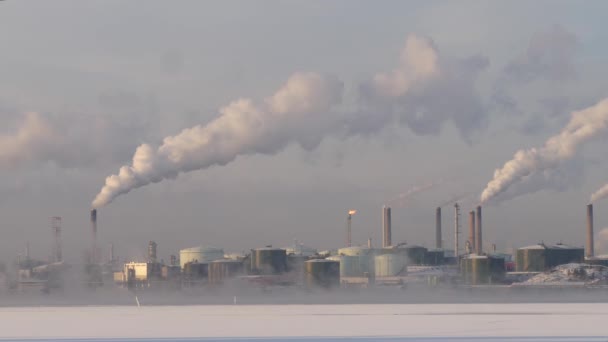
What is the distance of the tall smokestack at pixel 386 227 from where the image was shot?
18512 cm

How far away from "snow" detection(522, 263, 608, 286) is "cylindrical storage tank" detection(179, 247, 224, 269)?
195 feet

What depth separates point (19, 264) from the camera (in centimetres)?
13188

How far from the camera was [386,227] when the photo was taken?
186 meters

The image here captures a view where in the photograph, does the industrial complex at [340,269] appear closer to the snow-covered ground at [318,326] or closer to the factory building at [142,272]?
the factory building at [142,272]

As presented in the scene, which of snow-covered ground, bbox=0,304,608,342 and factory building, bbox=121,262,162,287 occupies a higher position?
snow-covered ground, bbox=0,304,608,342

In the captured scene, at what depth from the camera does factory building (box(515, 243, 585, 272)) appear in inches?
6545

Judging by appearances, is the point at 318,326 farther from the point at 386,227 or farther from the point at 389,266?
the point at 386,227

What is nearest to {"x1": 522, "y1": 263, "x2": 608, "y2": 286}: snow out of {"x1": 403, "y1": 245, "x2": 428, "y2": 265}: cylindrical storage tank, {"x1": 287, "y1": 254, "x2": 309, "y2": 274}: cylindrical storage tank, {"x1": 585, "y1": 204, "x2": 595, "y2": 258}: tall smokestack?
{"x1": 585, "y1": 204, "x2": 595, "y2": 258}: tall smokestack

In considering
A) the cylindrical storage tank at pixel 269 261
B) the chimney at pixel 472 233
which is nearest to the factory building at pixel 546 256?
the chimney at pixel 472 233

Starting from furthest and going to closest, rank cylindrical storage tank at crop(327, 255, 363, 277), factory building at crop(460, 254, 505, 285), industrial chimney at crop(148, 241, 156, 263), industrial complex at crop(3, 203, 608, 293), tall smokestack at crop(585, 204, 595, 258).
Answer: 1. tall smokestack at crop(585, 204, 595, 258)
2. cylindrical storage tank at crop(327, 255, 363, 277)
3. industrial chimney at crop(148, 241, 156, 263)
4. factory building at crop(460, 254, 505, 285)
5. industrial complex at crop(3, 203, 608, 293)

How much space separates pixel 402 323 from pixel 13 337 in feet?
62.7

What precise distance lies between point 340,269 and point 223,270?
76.9 ft

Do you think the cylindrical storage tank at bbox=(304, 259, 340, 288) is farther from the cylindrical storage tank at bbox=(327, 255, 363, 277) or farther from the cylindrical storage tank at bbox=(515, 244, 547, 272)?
the cylindrical storage tank at bbox=(515, 244, 547, 272)

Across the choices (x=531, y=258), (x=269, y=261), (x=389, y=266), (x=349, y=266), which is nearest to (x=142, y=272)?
(x=269, y=261)
